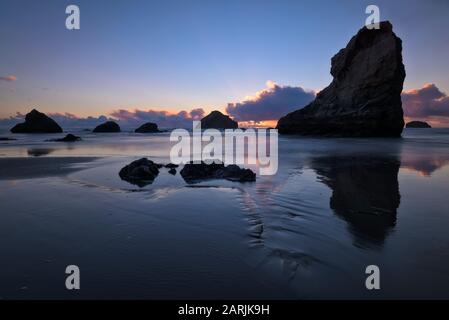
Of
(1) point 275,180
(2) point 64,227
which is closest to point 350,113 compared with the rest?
(1) point 275,180

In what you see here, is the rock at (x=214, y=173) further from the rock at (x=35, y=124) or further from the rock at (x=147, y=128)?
the rock at (x=147, y=128)

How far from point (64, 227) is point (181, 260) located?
6.88ft

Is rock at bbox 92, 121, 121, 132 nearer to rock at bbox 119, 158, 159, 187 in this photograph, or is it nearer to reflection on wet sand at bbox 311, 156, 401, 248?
rock at bbox 119, 158, 159, 187

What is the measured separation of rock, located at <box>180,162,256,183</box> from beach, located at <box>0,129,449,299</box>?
3.17 feet

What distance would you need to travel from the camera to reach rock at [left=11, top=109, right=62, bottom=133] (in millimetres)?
55000

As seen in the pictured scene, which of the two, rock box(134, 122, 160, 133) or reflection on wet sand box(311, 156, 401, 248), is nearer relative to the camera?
reflection on wet sand box(311, 156, 401, 248)

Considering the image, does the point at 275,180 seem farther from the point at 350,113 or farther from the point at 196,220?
the point at 350,113

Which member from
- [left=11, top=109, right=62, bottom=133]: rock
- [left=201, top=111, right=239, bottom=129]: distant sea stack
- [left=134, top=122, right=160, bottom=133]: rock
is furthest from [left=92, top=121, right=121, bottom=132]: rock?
[left=201, top=111, right=239, bottom=129]: distant sea stack

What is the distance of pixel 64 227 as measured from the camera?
4.09m

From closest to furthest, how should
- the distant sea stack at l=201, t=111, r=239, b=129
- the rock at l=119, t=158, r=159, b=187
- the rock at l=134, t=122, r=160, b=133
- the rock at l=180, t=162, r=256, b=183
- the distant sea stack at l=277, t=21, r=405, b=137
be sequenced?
the rock at l=119, t=158, r=159, b=187, the rock at l=180, t=162, r=256, b=183, the distant sea stack at l=277, t=21, r=405, b=137, the rock at l=134, t=122, r=160, b=133, the distant sea stack at l=201, t=111, r=239, b=129

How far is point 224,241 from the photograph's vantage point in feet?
11.8

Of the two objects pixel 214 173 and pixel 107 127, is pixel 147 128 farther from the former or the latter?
pixel 214 173

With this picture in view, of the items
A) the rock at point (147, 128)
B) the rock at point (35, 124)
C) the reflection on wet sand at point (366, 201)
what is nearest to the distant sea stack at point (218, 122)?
the rock at point (147, 128)

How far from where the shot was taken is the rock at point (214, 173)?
7707 millimetres
